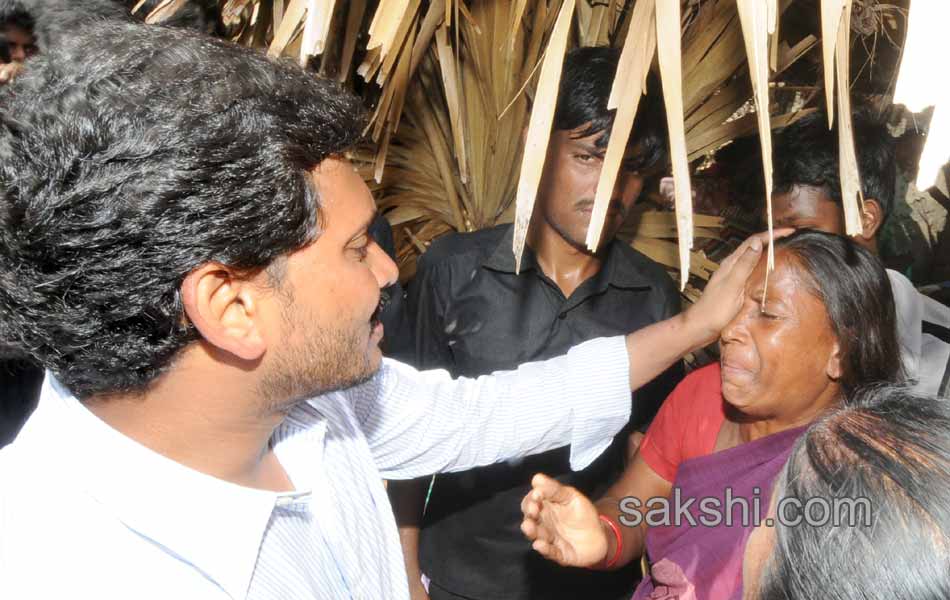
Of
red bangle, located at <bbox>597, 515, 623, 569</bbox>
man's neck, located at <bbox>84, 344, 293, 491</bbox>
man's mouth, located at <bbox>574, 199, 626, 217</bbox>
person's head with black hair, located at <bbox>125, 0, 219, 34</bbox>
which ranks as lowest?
red bangle, located at <bbox>597, 515, 623, 569</bbox>

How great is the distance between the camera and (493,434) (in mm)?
1455

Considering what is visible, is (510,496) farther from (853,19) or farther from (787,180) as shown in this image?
(853,19)

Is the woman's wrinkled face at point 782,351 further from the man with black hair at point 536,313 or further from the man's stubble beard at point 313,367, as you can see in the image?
the man's stubble beard at point 313,367

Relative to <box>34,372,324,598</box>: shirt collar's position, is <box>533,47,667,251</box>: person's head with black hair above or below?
above

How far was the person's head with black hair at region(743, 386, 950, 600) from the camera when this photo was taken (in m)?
0.76

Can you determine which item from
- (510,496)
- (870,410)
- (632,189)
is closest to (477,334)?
(510,496)

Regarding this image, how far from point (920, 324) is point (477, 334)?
1063 millimetres

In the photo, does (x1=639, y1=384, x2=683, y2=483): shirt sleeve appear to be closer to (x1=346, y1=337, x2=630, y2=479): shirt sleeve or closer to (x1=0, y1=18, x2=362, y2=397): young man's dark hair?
(x1=346, y1=337, x2=630, y2=479): shirt sleeve

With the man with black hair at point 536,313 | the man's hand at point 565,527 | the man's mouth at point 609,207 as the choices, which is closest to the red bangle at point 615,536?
the man's hand at point 565,527

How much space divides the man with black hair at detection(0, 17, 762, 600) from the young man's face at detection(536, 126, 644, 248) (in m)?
0.85

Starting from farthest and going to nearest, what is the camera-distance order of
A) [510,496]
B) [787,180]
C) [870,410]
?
[787,180], [510,496], [870,410]

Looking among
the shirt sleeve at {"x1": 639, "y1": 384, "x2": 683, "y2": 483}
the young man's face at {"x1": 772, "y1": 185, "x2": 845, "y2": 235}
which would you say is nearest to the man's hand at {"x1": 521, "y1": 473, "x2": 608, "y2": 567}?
the shirt sleeve at {"x1": 639, "y1": 384, "x2": 683, "y2": 483}

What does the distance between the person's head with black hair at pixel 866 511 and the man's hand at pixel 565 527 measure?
47 cm

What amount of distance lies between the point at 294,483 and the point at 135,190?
0.50 meters
